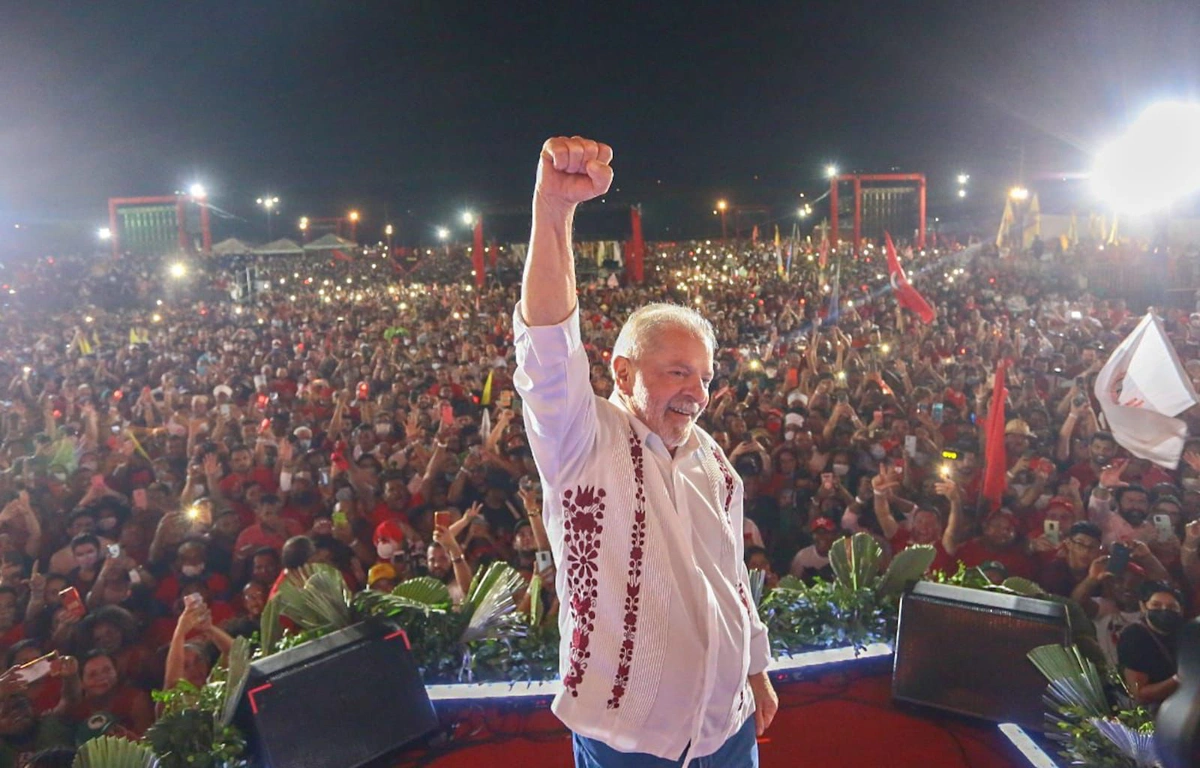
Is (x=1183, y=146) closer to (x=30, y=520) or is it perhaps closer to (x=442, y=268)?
(x=30, y=520)

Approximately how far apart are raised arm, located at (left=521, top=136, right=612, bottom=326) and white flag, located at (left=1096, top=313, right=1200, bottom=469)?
5189mm

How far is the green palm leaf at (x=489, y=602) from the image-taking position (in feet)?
10.7

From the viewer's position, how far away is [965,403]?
8.05 meters

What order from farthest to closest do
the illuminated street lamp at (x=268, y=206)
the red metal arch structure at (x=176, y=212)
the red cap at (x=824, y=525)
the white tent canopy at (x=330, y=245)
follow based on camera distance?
the illuminated street lamp at (x=268, y=206), the red metal arch structure at (x=176, y=212), the white tent canopy at (x=330, y=245), the red cap at (x=824, y=525)

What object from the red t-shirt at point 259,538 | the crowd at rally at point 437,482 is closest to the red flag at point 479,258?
the crowd at rally at point 437,482

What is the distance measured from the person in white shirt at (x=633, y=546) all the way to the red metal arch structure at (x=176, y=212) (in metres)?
40.3

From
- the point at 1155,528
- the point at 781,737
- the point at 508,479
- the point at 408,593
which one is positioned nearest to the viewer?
the point at 781,737

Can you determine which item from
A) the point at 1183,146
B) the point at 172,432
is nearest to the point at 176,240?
the point at 172,432

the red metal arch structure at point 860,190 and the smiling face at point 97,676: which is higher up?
the red metal arch structure at point 860,190

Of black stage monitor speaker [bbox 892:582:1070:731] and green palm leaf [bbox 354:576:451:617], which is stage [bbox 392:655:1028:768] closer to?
black stage monitor speaker [bbox 892:582:1070:731]

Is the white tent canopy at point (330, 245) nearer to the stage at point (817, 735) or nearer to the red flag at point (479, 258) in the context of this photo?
the red flag at point (479, 258)

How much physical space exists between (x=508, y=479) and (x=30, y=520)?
11.1 ft

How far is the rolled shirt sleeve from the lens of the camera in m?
1.51

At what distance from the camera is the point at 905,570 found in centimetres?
347
